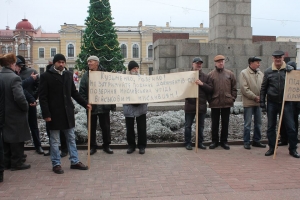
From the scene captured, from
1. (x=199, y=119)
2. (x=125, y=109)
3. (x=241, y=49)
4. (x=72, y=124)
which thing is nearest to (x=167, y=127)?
(x=199, y=119)

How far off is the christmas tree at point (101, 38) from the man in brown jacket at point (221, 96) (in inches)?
1351

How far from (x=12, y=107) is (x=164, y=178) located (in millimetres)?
2644

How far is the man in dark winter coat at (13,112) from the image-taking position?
511 cm

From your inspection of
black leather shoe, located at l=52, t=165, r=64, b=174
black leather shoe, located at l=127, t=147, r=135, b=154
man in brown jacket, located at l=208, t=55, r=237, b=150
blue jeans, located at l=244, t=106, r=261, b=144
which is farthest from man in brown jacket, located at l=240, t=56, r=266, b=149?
black leather shoe, located at l=52, t=165, r=64, b=174

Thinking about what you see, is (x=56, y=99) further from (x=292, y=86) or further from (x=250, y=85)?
(x=292, y=86)

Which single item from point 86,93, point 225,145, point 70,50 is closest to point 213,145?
point 225,145

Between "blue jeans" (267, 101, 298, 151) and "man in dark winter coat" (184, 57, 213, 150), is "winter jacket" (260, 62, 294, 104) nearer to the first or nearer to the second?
"blue jeans" (267, 101, 298, 151)

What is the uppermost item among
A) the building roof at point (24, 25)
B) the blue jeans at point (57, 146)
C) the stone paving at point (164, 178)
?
the building roof at point (24, 25)

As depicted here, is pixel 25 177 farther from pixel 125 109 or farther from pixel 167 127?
pixel 167 127

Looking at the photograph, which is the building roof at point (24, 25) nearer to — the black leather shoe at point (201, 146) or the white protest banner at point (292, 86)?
the black leather shoe at point (201, 146)

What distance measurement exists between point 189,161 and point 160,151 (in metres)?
0.90

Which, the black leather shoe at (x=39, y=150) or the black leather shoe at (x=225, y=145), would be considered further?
the black leather shoe at (x=225, y=145)

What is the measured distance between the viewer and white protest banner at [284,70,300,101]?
6.14 m

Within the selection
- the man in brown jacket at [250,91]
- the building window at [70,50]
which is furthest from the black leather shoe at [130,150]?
the building window at [70,50]
